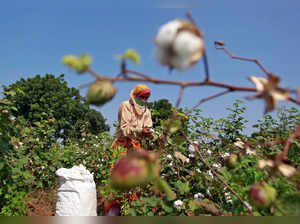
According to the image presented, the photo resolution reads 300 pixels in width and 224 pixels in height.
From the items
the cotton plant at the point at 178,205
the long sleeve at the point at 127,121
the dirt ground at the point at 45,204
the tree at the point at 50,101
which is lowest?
the cotton plant at the point at 178,205

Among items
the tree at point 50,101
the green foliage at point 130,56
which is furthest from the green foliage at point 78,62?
the tree at point 50,101

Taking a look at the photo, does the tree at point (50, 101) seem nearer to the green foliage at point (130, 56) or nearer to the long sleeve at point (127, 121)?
the long sleeve at point (127, 121)

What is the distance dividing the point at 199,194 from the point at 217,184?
0.56 feet

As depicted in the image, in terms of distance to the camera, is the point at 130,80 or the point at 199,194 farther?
the point at 199,194

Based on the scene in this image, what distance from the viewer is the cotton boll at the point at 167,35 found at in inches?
16.9

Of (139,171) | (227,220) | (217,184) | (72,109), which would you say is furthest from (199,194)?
(72,109)

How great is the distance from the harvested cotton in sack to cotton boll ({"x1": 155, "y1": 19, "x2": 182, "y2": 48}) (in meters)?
2.39

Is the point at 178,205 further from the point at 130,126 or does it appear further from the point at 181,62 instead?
the point at 181,62

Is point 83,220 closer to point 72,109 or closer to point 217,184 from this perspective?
point 217,184

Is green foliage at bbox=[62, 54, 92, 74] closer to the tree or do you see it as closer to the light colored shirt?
the light colored shirt

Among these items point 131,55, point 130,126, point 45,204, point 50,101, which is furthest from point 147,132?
point 50,101

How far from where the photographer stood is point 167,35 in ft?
1.42

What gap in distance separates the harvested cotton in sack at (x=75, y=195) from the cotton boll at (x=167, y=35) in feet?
7.83

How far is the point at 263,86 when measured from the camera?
47cm
